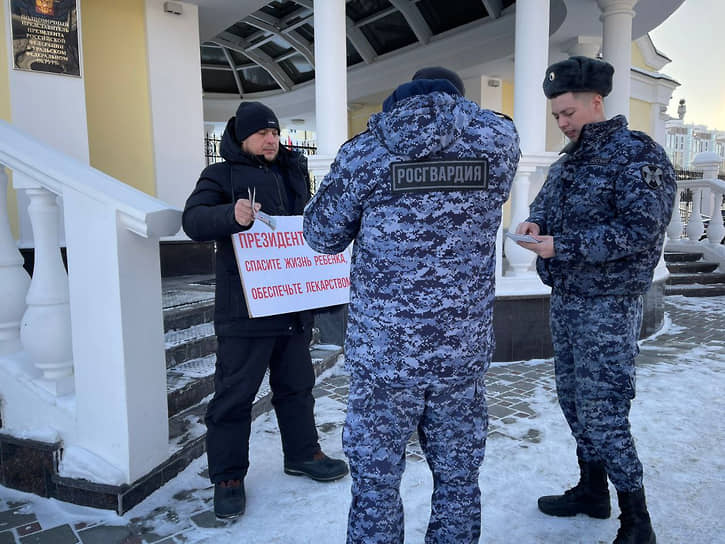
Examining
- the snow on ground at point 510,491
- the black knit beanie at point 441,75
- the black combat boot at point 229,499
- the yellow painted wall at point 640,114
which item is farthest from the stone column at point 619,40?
the yellow painted wall at point 640,114

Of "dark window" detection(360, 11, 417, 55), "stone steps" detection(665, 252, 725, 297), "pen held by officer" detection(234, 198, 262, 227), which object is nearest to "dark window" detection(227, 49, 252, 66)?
"dark window" detection(360, 11, 417, 55)

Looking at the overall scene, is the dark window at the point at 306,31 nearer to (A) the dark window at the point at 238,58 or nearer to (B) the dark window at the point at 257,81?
(B) the dark window at the point at 257,81

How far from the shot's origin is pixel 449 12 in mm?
8312

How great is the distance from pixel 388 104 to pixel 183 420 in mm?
2203

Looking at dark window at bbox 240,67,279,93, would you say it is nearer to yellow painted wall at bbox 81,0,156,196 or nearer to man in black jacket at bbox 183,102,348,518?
yellow painted wall at bbox 81,0,156,196

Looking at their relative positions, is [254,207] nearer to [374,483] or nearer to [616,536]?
[374,483]

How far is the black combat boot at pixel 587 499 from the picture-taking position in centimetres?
227

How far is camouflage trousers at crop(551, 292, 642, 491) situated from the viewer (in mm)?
1977

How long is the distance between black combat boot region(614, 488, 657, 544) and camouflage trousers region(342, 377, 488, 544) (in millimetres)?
750

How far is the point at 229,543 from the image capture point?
6.88 ft

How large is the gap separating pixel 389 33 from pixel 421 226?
882cm

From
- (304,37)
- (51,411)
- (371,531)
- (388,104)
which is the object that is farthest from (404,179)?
(304,37)

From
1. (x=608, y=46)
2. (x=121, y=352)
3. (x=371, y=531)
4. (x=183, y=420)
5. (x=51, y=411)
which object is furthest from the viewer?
(x=608, y=46)

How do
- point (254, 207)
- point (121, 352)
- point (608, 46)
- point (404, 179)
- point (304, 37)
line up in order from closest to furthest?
point (404, 179), point (254, 207), point (121, 352), point (608, 46), point (304, 37)
